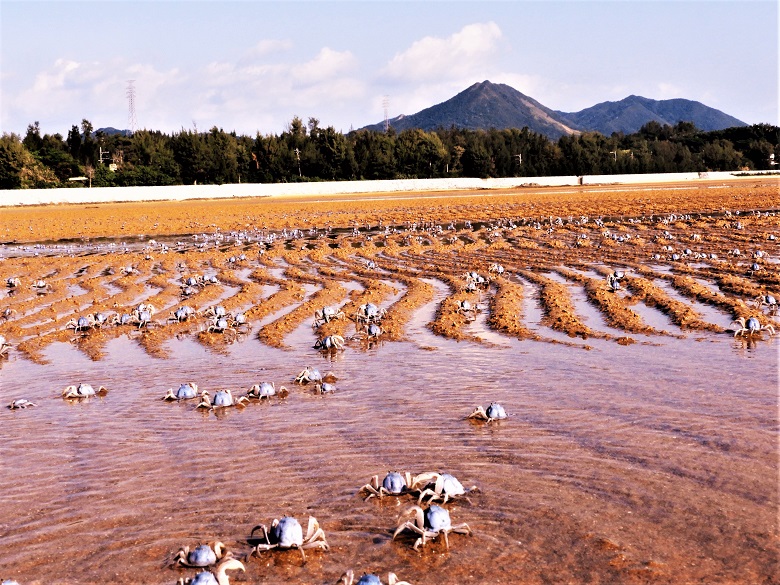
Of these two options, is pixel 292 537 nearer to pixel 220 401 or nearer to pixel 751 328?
pixel 220 401

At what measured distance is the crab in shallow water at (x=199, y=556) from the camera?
15.3 ft

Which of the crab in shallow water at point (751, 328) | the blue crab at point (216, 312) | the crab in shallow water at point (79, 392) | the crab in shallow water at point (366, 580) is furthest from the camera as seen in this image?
the blue crab at point (216, 312)

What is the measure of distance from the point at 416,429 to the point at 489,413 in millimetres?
663

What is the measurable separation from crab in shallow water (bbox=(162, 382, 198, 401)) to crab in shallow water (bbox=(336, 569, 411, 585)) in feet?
13.6

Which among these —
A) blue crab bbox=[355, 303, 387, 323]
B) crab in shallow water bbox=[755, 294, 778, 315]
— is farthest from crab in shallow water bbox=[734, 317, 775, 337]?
blue crab bbox=[355, 303, 387, 323]

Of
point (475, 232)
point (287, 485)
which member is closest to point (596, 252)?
point (475, 232)

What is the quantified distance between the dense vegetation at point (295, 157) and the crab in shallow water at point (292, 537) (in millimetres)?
78861

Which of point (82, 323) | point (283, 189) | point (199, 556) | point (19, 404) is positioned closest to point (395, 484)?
point (199, 556)

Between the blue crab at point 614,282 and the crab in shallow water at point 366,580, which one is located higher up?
the blue crab at point 614,282

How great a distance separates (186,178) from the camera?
87.2 metres

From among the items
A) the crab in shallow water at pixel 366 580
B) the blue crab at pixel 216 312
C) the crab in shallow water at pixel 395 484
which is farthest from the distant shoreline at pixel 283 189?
the crab in shallow water at pixel 366 580

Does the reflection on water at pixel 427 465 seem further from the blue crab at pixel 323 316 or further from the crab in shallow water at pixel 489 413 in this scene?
the blue crab at pixel 323 316

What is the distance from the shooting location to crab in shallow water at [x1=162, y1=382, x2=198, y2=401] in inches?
323

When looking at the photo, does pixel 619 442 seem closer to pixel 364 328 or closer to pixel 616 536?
pixel 616 536
